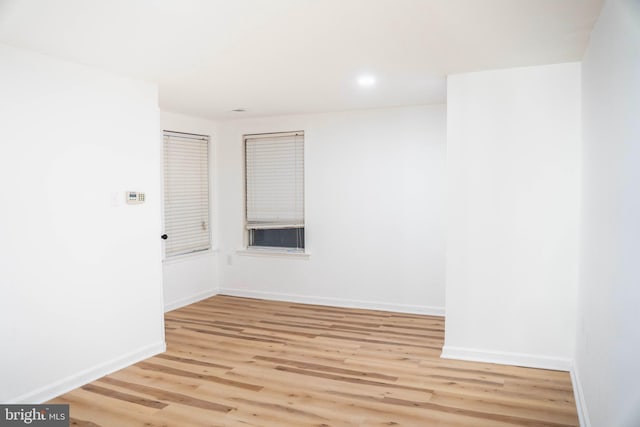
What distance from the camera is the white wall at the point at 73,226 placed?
2982 millimetres

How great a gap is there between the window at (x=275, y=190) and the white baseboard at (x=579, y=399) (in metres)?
3.48

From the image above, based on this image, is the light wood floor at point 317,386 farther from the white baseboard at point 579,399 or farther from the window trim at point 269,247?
the window trim at point 269,247

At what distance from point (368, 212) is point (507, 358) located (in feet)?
7.72

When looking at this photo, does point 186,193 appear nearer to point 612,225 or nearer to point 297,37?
point 297,37

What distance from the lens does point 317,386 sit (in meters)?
3.43

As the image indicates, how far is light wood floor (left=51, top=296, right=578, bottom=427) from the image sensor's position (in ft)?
9.64

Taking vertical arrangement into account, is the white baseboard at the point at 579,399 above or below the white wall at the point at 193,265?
below

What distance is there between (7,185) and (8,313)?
80 centimetres

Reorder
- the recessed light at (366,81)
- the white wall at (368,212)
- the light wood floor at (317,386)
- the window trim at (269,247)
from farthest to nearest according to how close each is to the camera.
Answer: the window trim at (269,247)
the white wall at (368,212)
the recessed light at (366,81)
the light wood floor at (317,386)

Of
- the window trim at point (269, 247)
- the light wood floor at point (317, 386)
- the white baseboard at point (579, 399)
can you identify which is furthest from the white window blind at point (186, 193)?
the white baseboard at point (579, 399)

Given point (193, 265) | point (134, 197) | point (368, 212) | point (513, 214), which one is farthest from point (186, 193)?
point (513, 214)

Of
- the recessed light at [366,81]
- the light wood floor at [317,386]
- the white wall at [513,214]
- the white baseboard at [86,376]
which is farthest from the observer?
the recessed light at [366,81]

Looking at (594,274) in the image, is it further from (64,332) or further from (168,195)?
(168,195)

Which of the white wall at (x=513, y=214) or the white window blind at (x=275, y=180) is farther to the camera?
the white window blind at (x=275, y=180)
